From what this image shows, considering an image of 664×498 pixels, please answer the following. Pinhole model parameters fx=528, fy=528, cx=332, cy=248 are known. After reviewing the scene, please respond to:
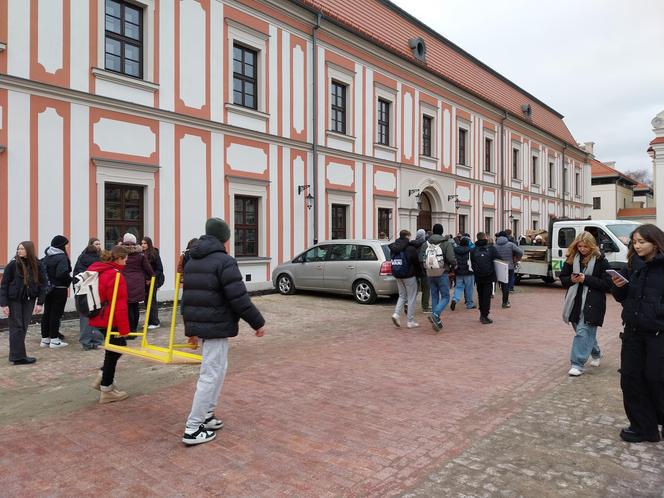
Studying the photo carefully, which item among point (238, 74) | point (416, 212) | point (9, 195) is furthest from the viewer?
point (416, 212)

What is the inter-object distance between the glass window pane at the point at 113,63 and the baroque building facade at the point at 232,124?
2 centimetres

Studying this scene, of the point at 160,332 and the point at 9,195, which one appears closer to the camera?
the point at 160,332

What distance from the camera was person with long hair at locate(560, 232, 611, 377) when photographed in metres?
5.90

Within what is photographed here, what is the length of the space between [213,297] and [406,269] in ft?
18.3

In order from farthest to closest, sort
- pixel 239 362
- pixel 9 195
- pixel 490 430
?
pixel 9 195 < pixel 239 362 < pixel 490 430

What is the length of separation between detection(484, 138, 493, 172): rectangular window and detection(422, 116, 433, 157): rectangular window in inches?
226

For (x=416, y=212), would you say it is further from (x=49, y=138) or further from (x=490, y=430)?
(x=490, y=430)

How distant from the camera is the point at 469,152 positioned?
84.1 feet

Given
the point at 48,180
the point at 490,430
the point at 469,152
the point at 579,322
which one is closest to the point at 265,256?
the point at 48,180

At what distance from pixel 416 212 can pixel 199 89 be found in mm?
10930

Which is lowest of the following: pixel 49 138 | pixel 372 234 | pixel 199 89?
pixel 372 234

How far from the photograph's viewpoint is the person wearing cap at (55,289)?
7750 mm

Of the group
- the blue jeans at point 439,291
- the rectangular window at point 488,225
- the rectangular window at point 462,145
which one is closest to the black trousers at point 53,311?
the blue jeans at point 439,291

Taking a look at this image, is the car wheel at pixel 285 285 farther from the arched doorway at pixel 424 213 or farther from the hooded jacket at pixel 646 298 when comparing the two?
the hooded jacket at pixel 646 298
